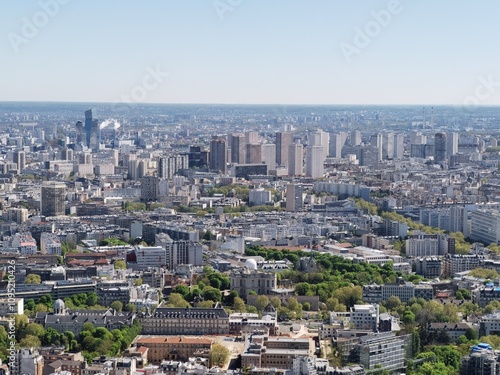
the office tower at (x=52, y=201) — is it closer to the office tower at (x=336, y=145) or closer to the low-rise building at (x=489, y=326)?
the low-rise building at (x=489, y=326)

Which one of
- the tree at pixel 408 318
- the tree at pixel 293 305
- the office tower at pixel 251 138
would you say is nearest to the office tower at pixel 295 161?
the office tower at pixel 251 138

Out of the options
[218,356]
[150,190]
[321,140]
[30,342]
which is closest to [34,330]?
[30,342]

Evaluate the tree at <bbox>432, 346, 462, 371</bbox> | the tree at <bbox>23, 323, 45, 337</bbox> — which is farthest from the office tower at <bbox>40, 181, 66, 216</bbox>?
the tree at <bbox>432, 346, 462, 371</bbox>

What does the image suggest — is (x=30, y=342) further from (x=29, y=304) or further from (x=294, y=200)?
(x=294, y=200)

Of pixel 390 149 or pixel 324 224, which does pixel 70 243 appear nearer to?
pixel 324 224

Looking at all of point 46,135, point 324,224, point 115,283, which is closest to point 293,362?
point 115,283

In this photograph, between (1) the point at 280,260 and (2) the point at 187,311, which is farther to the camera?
(1) the point at 280,260

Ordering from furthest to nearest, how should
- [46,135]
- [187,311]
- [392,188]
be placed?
[46,135]
[392,188]
[187,311]
